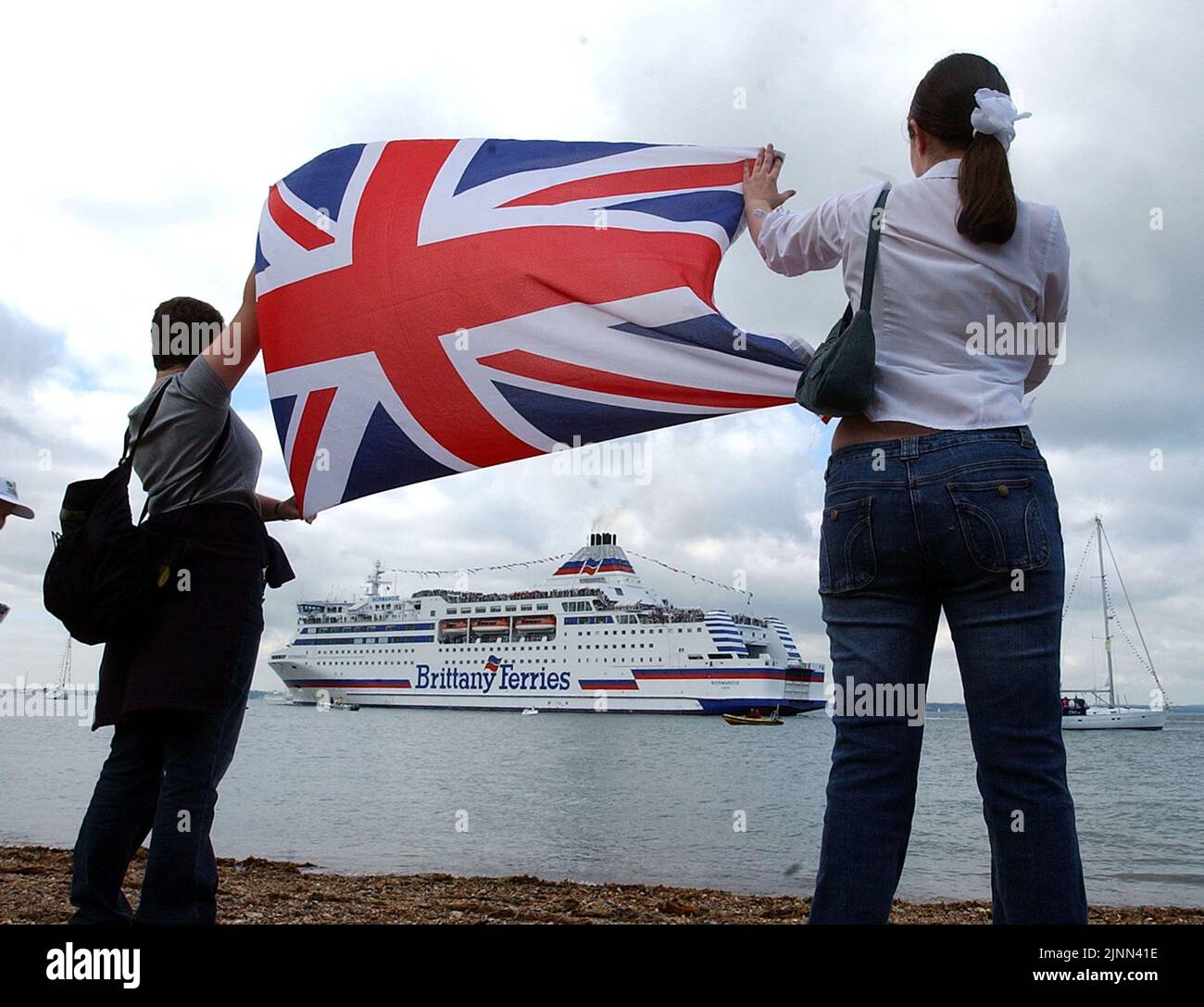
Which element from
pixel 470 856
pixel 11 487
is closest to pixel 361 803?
pixel 470 856

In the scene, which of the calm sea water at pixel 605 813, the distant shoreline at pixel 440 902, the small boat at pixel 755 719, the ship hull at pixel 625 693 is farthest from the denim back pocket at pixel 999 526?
the ship hull at pixel 625 693

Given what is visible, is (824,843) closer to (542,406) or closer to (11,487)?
(542,406)

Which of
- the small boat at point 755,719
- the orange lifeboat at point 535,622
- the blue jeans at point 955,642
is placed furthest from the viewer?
the orange lifeboat at point 535,622

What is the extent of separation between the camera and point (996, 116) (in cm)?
141

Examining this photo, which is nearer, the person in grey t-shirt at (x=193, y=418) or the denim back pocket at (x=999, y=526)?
the denim back pocket at (x=999, y=526)

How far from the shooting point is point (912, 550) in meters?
1.32

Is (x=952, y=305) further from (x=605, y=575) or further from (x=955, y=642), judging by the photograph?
(x=605, y=575)

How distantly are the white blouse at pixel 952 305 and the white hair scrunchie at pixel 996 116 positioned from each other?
0.07 m

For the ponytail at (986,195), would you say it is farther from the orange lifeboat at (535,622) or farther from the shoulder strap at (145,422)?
the orange lifeboat at (535,622)

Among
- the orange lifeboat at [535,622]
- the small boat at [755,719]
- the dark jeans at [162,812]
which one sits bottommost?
the small boat at [755,719]

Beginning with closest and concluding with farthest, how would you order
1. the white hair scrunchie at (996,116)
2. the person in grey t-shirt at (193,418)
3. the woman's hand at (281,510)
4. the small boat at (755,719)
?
the white hair scrunchie at (996,116), the person in grey t-shirt at (193,418), the woman's hand at (281,510), the small boat at (755,719)

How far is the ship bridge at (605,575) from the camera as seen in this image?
48.4 meters

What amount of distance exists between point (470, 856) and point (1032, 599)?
680 centimetres

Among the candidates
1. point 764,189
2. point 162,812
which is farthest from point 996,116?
point 162,812
